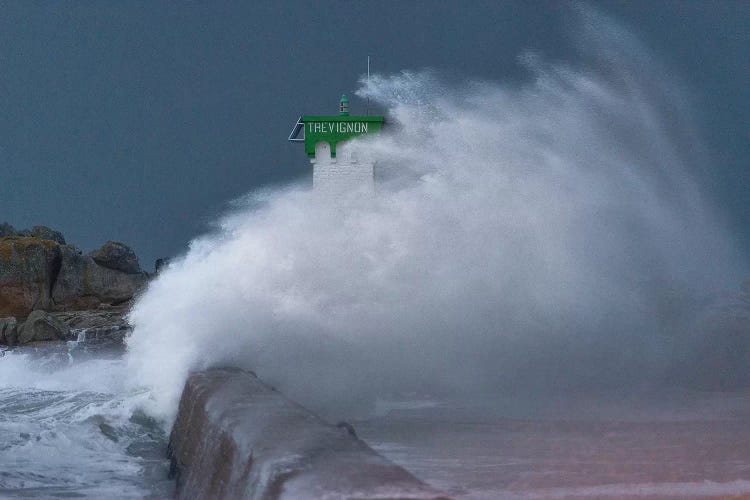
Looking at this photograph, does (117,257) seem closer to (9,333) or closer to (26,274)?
(26,274)

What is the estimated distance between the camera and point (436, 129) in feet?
43.7

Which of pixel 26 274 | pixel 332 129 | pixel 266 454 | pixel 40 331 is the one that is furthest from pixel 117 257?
pixel 266 454

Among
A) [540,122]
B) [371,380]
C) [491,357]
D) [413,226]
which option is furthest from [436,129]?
[371,380]

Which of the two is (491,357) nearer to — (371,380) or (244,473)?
(371,380)

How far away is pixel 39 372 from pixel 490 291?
749 cm

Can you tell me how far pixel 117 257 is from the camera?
85.9 feet

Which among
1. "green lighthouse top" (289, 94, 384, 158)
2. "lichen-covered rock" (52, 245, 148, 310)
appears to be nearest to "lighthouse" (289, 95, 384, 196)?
"green lighthouse top" (289, 94, 384, 158)

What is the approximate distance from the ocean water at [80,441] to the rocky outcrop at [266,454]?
0.39 m

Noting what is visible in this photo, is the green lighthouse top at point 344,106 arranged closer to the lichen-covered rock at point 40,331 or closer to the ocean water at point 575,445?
the lichen-covered rock at point 40,331

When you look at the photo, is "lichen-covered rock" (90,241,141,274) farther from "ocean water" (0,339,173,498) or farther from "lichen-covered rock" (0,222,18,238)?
"ocean water" (0,339,173,498)

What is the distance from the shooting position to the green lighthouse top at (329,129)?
74.2 ft

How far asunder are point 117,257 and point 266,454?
2338cm

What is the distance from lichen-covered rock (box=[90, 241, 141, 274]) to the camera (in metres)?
26.0

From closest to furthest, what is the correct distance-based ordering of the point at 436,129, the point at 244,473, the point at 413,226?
the point at 244,473
the point at 413,226
the point at 436,129
